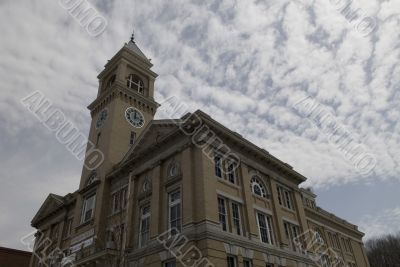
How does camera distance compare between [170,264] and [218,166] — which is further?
[218,166]

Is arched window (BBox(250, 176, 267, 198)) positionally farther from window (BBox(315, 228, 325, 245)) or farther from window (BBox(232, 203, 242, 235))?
window (BBox(315, 228, 325, 245))

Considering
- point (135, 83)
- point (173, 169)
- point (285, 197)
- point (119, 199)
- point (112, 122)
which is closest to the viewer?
point (173, 169)

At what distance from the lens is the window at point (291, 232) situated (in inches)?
1071

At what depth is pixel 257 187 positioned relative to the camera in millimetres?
27062

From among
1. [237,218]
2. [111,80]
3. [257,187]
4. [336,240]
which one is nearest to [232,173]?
[257,187]

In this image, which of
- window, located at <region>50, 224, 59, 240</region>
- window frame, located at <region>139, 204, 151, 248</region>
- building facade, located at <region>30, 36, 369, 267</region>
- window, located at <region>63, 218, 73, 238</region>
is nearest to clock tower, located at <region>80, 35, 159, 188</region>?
building facade, located at <region>30, 36, 369, 267</region>

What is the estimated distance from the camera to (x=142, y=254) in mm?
22750

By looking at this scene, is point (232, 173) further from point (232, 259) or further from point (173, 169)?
point (232, 259)

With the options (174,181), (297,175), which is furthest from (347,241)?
(174,181)

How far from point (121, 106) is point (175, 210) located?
53.8 ft

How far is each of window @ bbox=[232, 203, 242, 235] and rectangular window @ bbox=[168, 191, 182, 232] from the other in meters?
3.91

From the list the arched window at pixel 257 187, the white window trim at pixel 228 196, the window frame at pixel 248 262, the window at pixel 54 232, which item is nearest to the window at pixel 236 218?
the white window trim at pixel 228 196

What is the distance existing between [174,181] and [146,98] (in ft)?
54.4

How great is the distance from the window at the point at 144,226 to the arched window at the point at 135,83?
17.2 meters
